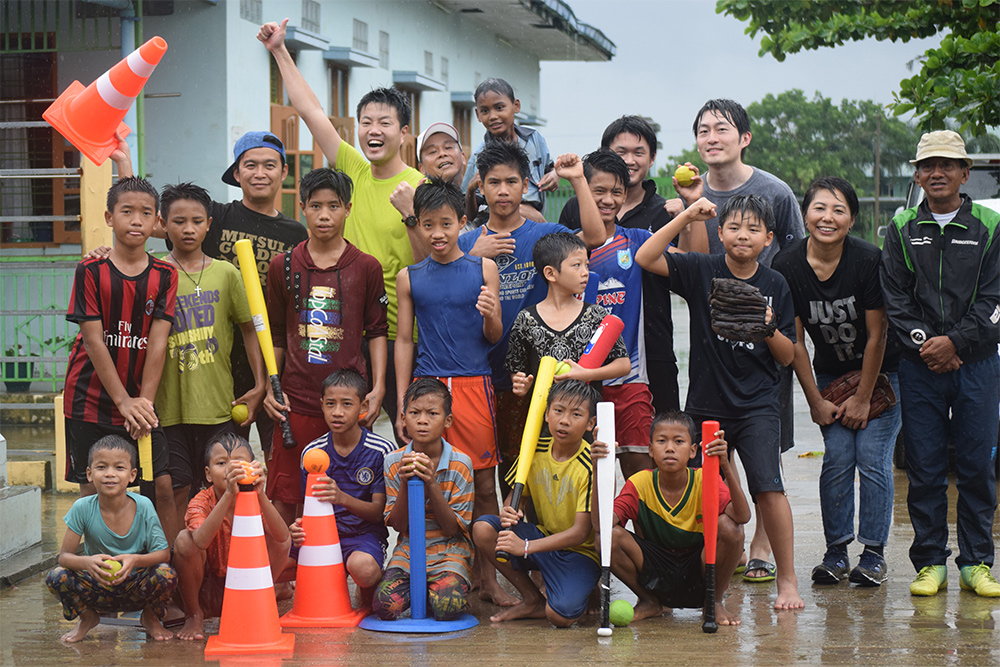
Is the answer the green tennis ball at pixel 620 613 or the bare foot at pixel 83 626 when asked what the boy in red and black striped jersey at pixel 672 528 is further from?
the bare foot at pixel 83 626

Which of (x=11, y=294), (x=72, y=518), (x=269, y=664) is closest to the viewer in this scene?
(x=269, y=664)

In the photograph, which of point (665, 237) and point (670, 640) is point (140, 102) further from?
point (670, 640)

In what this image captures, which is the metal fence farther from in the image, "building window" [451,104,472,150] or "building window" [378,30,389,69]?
"building window" [451,104,472,150]

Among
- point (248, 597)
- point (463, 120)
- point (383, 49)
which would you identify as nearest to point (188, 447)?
point (248, 597)

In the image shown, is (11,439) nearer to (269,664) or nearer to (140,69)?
(140,69)

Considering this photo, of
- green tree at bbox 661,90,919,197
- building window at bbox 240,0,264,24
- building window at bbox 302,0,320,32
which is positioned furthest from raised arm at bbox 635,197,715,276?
green tree at bbox 661,90,919,197

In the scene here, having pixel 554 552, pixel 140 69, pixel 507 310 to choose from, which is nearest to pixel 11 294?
pixel 140 69

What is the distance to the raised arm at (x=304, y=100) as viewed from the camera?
562 centimetres

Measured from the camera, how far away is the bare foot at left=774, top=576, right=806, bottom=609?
475 cm

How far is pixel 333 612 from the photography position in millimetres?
4699

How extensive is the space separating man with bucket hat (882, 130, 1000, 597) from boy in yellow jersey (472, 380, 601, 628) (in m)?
1.55

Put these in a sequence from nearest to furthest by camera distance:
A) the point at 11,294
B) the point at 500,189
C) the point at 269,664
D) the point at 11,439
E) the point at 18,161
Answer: the point at 269,664 < the point at 500,189 < the point at 11,439 < the point at 11,294 < the point at 18,161

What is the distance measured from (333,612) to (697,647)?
1.58 metres

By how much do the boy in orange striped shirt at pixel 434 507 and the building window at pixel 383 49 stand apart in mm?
15394
